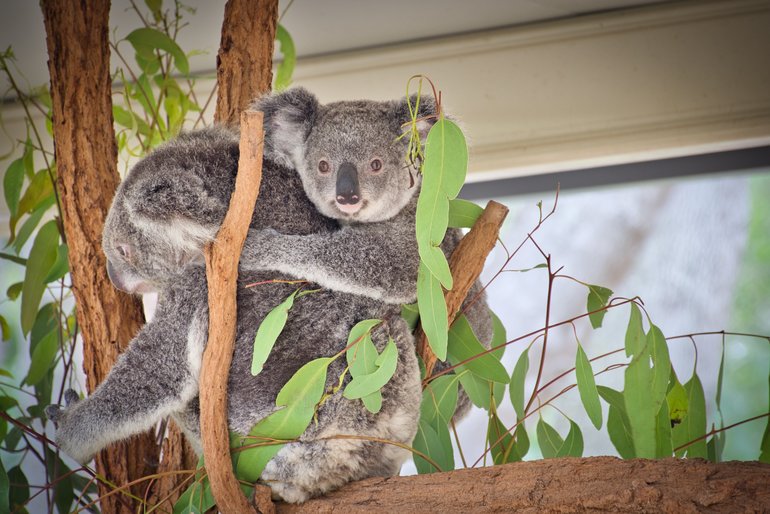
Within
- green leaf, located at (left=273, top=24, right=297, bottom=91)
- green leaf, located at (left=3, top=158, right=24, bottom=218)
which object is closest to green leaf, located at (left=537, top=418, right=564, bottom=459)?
green leaf, located at (left=273, top=24, right=297, bottom=91)

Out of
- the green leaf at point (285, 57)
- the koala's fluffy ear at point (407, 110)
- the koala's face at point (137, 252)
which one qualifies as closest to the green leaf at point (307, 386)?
the koala's face at point (137, 252)

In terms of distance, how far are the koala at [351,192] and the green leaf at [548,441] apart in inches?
12.0

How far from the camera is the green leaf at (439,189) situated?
1.40 metres

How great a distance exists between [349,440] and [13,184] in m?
1.45

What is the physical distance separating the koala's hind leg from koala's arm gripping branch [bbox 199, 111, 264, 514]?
13 centimetres

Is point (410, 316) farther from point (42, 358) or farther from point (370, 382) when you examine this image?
point (42, 358)

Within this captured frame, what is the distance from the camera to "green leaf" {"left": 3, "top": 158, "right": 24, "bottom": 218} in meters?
2.40

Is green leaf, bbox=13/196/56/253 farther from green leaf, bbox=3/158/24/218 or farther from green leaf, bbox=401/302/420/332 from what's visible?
green leaf, bbox=401/302/420/332

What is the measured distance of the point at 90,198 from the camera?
2.01 metres

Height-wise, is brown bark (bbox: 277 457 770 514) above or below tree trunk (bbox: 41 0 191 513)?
below

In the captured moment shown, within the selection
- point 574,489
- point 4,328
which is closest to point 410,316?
point 574,489

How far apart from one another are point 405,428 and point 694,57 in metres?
2.24

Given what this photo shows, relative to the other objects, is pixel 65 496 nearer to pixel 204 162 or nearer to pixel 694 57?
pixel 204 162

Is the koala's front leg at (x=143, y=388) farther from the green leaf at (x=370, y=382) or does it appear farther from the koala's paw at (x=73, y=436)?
the green leaf at (x=370, y=382)
